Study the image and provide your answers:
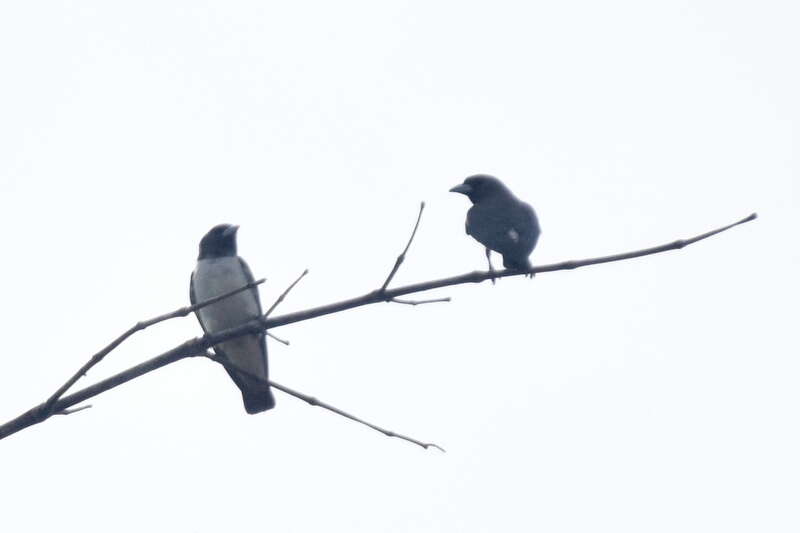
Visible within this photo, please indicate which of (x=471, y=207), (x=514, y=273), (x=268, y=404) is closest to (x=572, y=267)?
(x=514, y=273)

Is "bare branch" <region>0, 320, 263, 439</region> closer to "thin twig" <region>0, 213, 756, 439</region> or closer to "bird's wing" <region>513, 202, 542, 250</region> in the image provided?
"thin twig" <region>0, 213, 756, 439</region>

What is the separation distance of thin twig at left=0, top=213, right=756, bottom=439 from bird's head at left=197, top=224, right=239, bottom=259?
5.67 metres

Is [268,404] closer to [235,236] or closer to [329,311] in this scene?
[235,236]

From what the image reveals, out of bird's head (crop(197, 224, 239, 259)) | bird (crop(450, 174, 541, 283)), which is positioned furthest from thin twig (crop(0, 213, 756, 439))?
bird's head (crop(197, 224, 239, 259))

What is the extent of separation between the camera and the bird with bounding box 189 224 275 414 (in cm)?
909

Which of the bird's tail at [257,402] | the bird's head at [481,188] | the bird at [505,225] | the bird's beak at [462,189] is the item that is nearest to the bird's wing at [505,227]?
the bird at [505,225]

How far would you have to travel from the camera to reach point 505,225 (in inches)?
283

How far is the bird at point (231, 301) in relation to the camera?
358 inches

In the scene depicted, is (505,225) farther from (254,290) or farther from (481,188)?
(254,290)

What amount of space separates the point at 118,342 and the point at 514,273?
1.33 m

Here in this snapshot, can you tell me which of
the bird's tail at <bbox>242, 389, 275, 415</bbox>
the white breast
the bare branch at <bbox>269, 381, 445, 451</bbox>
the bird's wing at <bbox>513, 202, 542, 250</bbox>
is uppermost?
the white breast

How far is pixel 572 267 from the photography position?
3.68 m

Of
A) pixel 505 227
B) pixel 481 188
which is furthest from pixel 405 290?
pixel 481 188

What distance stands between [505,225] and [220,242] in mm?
3364
